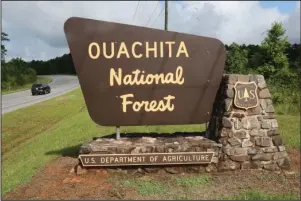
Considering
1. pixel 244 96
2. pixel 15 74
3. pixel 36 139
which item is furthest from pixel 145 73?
pixel 15 74

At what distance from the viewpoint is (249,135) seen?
8391mm

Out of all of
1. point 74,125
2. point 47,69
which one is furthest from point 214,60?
point 47,69

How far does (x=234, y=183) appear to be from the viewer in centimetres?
754

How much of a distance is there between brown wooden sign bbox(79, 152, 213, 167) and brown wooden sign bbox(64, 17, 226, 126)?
91 cm

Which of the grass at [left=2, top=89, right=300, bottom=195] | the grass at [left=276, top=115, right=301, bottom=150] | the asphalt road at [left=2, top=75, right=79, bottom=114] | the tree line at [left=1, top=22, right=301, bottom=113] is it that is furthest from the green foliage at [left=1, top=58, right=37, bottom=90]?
the grass at [left=276, top=115, right=301, bottom=150]

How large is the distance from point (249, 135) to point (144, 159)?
2.40 m

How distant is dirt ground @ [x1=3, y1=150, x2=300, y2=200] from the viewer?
22.9ft

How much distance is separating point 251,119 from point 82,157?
379cm

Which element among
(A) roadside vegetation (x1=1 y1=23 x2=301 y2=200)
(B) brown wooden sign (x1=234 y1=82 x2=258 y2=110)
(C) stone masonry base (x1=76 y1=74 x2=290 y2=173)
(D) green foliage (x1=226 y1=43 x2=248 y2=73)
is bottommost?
(A) roadside vegetation (x1=1 y1=23 x2=301 y2=200)

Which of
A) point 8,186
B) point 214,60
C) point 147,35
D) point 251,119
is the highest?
point 147,35

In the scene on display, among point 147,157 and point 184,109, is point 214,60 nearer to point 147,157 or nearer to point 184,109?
point 184,109

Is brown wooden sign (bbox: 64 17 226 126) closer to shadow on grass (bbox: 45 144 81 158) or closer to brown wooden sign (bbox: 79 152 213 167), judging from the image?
brown wooden sign (bbox: 79 152 213 167)

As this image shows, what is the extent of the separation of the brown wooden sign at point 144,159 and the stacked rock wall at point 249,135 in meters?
0.56

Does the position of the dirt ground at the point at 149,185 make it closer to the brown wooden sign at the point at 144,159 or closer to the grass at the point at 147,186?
the grass at the point at 147,186
